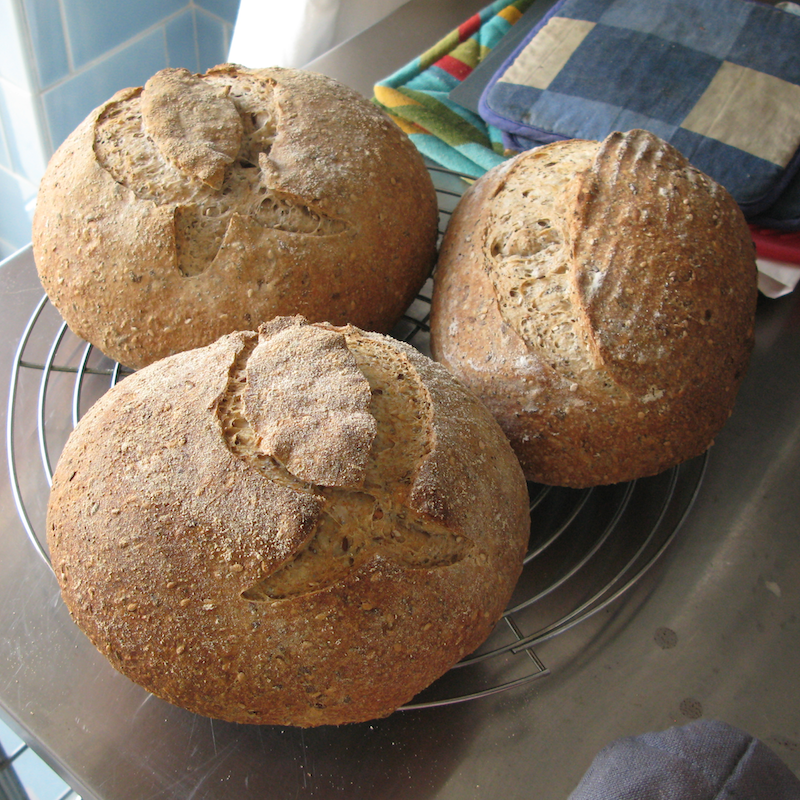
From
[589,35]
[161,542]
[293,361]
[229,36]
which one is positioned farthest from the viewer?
[229,36]

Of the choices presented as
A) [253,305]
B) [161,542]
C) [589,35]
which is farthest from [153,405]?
[589,35]

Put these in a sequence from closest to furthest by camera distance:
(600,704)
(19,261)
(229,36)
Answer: (600,704)
(19,261)
(229,36)

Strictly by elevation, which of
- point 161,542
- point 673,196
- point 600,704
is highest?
point 673,196

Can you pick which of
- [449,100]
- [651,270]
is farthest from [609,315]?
[449,100]

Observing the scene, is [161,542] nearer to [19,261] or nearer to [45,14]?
[19,261]

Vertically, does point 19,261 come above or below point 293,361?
below

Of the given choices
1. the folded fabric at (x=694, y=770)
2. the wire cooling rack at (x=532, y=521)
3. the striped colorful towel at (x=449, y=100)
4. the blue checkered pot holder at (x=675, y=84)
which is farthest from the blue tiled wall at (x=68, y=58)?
the folded fabric at (x=694, y=770)

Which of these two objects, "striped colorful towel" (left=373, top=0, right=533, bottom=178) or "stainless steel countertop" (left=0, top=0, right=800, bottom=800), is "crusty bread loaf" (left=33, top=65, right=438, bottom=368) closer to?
"stainless steel countertop" (left=0, top=0, right=800, bottom=800)
